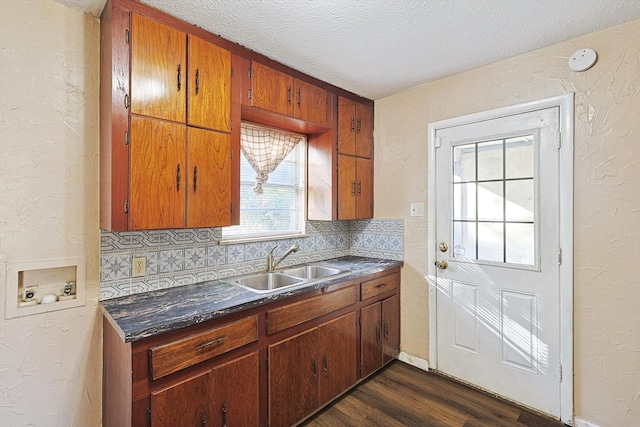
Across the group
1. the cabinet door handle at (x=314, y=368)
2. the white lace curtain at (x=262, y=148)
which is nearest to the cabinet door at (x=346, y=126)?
the white lace curtain at (x=262, y=148)

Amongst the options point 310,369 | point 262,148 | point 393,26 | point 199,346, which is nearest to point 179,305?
point 199,346

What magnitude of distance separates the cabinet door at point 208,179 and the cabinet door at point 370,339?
1.32 m

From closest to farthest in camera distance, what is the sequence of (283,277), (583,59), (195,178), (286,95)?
(195,178) < (583,59) < (286,95) < (283,277)

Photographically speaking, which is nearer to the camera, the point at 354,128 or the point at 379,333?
the point at 379,333

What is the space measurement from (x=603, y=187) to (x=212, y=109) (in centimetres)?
235

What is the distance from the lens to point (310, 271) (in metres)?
2.65

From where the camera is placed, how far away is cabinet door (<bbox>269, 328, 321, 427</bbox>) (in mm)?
1786

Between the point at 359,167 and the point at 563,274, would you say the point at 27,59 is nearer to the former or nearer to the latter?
the point at 359,167

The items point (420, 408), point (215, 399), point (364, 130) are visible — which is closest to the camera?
point (215, 399)

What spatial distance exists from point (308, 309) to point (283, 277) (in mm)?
462

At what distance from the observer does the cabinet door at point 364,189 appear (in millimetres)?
2867

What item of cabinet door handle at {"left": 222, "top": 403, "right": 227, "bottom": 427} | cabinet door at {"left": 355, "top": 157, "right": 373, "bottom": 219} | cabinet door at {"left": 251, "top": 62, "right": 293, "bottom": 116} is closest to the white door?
cabinet door at {"left": 355, "top": 157, "right": 373, "bottom": 219}

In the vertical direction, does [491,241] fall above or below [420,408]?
above

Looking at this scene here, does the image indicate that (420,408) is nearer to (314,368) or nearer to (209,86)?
(314,368)
